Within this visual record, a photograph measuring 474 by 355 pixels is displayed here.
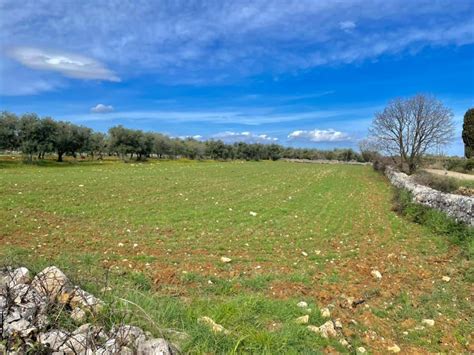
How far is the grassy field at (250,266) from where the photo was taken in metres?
4.63

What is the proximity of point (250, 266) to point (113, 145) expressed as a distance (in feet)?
245

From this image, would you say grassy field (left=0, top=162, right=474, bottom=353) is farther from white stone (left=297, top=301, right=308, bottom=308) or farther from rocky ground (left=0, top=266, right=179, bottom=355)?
rocky ground (left=0, top=266, right=179, bottom=355)

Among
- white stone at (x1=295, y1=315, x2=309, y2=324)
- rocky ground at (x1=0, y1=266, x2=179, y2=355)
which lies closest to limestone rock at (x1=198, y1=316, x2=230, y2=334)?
rocky ground at (x1=0, y1=266, x2=179, y2=355)

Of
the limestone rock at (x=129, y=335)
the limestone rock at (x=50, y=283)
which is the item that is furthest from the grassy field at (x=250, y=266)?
the limestone rock at (x=50, y=283)

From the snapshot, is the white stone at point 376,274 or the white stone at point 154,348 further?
the white stone at point 376,274

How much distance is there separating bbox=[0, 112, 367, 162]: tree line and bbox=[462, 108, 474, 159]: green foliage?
21.6 m

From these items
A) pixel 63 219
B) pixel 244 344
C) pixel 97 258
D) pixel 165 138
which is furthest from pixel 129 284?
pixel 165 138

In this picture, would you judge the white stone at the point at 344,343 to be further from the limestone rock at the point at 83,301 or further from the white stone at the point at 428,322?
the limestone rock at the point at 83,301

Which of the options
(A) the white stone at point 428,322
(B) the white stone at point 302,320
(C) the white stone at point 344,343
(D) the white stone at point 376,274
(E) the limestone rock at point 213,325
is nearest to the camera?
(E) the limestone rock at point 213,325

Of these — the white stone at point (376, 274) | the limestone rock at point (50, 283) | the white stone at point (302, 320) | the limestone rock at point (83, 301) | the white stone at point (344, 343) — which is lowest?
the white stone at point (376, 274)

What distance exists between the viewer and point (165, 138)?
98.2 metres

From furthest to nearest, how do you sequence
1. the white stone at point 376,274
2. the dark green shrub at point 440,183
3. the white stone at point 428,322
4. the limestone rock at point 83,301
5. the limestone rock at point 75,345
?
the dark green shrub at point 440,183 → the white stone at point 376,274 → the white stone at point 428,322 → the limestone rock at point 83,301 → the limestone rock at point 75,345

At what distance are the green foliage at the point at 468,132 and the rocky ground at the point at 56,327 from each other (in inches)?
2333

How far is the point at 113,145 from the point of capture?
7519 centimetres
